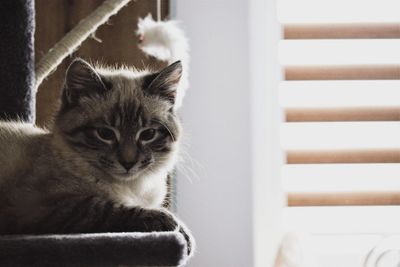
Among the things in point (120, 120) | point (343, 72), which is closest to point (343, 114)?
point (343, 72)

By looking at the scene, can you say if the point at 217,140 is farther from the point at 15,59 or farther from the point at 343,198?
the point at 15,59

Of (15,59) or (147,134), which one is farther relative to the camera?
(15,59)

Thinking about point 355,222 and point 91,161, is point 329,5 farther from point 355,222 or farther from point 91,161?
point 91,161

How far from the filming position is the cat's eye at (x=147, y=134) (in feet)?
4.24

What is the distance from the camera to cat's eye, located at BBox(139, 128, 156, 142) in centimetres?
129

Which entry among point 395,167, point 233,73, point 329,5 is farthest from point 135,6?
point 395,167

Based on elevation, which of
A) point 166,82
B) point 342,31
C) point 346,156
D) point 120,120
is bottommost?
point 120,120

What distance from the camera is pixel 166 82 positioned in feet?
4.51

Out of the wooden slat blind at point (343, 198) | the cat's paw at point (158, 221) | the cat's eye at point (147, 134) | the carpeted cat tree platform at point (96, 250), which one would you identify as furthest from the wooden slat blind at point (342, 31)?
the carpeted cat tree platform at point (96, 250)

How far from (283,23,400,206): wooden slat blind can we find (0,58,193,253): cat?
0.90m

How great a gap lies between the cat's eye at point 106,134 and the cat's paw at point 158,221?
20 centimetres

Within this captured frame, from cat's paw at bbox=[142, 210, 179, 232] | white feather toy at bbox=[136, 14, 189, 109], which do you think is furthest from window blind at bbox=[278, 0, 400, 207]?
cat's paw at bbox=[142, 210, 179, 232]

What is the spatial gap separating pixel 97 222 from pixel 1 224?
0.22 meters

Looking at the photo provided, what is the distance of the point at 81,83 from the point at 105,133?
13cm
